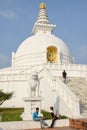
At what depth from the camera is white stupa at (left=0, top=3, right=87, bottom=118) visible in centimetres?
1524

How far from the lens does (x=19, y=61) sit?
3897 cm

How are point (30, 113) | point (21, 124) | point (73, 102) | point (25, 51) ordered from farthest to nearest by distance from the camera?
point (25, 51)
point (73, 102)
point (30, 113)
point (21, 124)

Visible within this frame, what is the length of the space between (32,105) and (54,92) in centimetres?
509

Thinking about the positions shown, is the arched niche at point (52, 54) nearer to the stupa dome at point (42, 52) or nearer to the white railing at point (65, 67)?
the stupa dome at point (42, 52)

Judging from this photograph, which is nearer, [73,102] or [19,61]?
[73,102]

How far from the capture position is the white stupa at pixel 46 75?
50.0 ft

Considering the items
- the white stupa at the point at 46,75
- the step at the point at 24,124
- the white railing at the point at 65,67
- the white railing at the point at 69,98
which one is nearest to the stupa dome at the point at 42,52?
the white stupa at the point at 46,75

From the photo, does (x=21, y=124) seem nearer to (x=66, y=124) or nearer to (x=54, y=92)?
(x=66, y=124)

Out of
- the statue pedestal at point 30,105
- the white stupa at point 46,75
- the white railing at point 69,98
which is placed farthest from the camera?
the white stupa at point 46,75

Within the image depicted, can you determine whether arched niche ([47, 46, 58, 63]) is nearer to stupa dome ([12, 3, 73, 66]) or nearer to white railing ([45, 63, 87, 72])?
stupa dome ([12, 3, 73, 66])

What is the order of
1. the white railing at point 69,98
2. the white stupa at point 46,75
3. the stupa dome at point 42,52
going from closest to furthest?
the white railing at point 69,98 < the white stupa at point 46,75 < the stupa dome at point 42,52

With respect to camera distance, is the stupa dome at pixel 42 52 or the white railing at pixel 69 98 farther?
the stupa dome at pixel 42 52

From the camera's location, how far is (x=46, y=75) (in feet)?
73.4

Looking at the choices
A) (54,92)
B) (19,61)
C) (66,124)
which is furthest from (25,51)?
(66,124)
